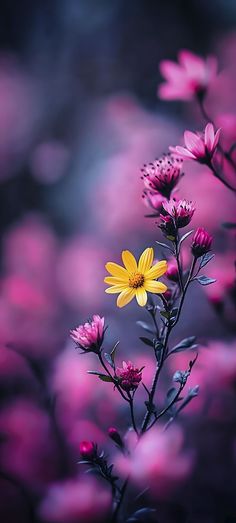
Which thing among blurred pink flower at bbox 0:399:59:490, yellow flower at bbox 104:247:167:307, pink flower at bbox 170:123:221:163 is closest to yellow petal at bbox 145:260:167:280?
yellow flower at bbox 104:247:167:307

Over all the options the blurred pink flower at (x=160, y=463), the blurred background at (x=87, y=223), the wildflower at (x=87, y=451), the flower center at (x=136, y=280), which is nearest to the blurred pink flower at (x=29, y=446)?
the blurred background at (x=87, y=223)

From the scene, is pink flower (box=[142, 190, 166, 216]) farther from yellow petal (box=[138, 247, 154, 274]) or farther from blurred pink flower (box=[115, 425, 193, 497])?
blurred pink flower (box=[115, 425, 193, 497])

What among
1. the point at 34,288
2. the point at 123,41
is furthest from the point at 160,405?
the point at 123,41

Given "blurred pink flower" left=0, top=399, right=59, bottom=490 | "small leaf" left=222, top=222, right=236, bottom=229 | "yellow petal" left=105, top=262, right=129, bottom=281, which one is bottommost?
"blurred pink flower" left=0, top=399, right=59, bottom=490

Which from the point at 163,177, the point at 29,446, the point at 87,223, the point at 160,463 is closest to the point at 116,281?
the point at 163,177

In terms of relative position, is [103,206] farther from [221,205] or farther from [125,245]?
[221,205]

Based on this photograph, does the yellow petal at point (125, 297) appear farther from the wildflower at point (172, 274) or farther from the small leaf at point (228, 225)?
the small leaf at point (228, 225)
